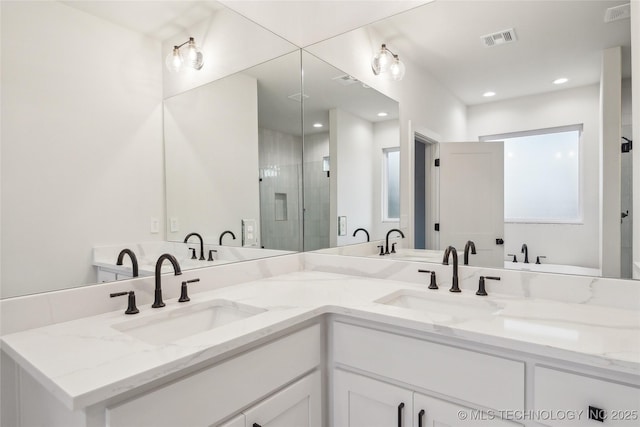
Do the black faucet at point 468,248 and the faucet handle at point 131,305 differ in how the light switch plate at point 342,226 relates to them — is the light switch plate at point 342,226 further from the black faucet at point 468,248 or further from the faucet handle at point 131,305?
the faucet handle at point 131,305

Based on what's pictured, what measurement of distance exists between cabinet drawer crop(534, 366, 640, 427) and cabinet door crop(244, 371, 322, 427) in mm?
710

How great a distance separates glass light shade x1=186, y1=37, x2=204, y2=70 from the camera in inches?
63.3

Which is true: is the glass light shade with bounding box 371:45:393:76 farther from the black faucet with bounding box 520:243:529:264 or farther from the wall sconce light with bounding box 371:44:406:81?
the black faucet with bounding box 520:243:529:264

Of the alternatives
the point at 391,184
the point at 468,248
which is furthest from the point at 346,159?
the point at 468,248

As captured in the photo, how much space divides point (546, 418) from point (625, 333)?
345mm

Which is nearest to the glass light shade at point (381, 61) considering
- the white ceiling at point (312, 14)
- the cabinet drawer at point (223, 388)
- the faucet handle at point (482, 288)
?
the white ceiling at point (312, 14)

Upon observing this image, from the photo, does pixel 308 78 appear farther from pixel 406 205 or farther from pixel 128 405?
pixel 128 405

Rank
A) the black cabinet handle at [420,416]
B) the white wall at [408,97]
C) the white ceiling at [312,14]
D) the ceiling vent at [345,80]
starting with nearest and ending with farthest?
the black cabinet handle at [420,416] < the white wall at [408,97] < the white ceiling at [312,14] < the ceiling vent at [345,80]

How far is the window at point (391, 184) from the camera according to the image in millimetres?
1910

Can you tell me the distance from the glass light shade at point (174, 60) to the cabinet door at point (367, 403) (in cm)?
145

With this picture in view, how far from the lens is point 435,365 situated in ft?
3.59

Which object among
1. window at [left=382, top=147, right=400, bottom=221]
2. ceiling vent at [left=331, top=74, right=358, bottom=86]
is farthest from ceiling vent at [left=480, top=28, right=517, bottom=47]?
ceiling vent at [left=331, top=74, right=358, bottom=86]

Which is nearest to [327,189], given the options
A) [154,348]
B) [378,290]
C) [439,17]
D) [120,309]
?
[378,290]

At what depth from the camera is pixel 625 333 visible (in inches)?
39.0
